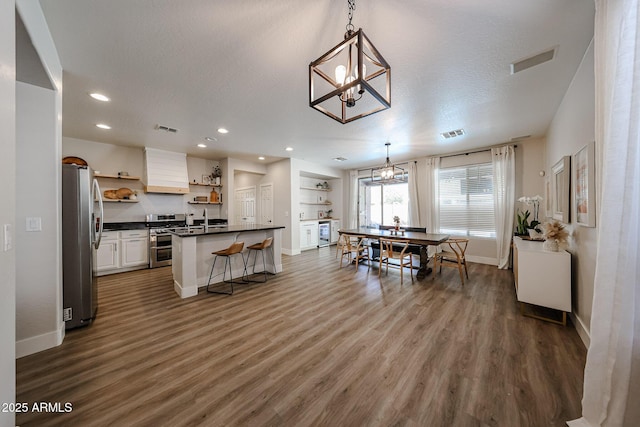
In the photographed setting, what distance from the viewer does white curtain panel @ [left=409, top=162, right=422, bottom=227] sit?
6.24 meters

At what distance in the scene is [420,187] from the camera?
20.5 ft

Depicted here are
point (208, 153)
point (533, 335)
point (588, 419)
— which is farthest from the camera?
point (208, 153)

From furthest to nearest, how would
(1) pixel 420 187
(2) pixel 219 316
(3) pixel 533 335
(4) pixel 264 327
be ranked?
(1) pixel 420 187 < (2) pixel 219 316 < (4) pixel 264 327 < (3) pixel 533 335

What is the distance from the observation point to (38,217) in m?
2.08

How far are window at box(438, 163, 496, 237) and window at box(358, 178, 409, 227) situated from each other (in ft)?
3.43

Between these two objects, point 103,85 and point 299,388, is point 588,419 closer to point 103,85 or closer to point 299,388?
point 299,388

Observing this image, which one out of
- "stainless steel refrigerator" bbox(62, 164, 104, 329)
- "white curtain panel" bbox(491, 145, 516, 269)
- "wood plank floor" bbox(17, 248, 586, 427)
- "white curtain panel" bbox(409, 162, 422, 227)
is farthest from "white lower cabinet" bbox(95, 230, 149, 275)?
"white curtain panel" bbox(491, 145, 516, 269)

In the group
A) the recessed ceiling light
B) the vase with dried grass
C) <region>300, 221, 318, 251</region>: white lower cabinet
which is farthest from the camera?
<region>300, 221, 318, 251</region>: white lower cabinet

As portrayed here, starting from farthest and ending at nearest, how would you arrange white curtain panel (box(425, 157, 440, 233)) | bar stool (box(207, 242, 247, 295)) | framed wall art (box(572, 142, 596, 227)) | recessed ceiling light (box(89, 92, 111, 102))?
white curtain panel (box(425, 157, 440, 233))
bar stool (box(207, 242, 247, 295))
recessed ceiling light (box(89, 92, 111, 102))
framed wall art (box(572, 142, 596, 227))

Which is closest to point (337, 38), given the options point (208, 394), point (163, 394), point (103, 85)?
point (103, 85)

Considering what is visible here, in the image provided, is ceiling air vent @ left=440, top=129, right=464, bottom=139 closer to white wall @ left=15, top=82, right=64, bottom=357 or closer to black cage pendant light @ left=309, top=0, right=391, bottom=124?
black cage pendant light @ left=309, top=0, right=391, bottom=124

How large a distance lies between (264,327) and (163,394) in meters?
1.02

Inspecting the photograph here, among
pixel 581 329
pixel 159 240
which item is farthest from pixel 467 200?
pixel 159 240

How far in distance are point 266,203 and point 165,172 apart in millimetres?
2760
